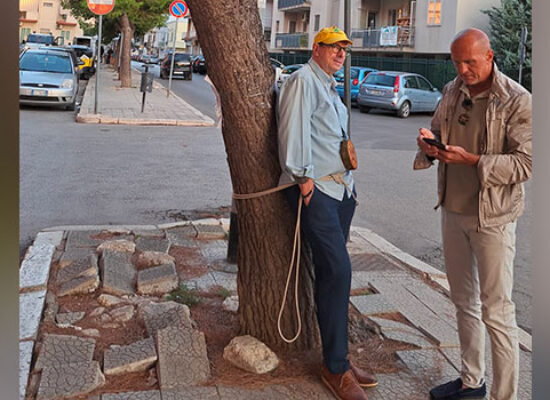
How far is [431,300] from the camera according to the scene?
5.32 meters

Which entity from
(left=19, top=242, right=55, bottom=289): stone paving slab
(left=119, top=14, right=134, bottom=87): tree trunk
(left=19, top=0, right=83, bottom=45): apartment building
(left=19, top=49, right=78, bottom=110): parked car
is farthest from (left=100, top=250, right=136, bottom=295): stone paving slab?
(left=19, top=0, right=83, bottom=45): apartment building

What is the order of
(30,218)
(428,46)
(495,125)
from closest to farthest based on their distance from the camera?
1. (495,125)
2. (30,218)
3. (428,46)

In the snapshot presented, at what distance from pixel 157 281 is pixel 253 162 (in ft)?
5.89

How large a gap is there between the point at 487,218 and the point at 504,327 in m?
0.57

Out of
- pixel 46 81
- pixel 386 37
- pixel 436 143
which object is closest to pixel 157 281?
pixel 436 143

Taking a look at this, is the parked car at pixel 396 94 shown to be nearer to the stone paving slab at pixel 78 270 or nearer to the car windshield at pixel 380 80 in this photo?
the car windshield at pixel 380 80

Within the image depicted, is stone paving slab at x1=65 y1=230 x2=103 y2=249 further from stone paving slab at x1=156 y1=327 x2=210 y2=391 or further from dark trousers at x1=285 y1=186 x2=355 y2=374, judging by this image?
dark trousers at x1=285 y1=186 x2=355 y2=374

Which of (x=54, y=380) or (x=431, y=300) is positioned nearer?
(x=54, y=380)

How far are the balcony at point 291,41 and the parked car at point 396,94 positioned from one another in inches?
1058

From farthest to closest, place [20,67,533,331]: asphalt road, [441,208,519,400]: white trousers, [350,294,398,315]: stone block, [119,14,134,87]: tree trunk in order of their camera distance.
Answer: [119,14,134,87]: tree trunk < [20,67,533,331]: asphalt road < [350,294,398,315]: stone block < [441,208,519,400]: white trousers

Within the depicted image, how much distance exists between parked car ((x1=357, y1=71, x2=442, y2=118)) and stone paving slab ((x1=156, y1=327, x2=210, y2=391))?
2124 cm

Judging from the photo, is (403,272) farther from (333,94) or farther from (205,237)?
(333,94)

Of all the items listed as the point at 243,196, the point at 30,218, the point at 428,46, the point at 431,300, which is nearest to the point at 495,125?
the point at 243,196

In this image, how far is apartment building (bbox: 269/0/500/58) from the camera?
110 ft
